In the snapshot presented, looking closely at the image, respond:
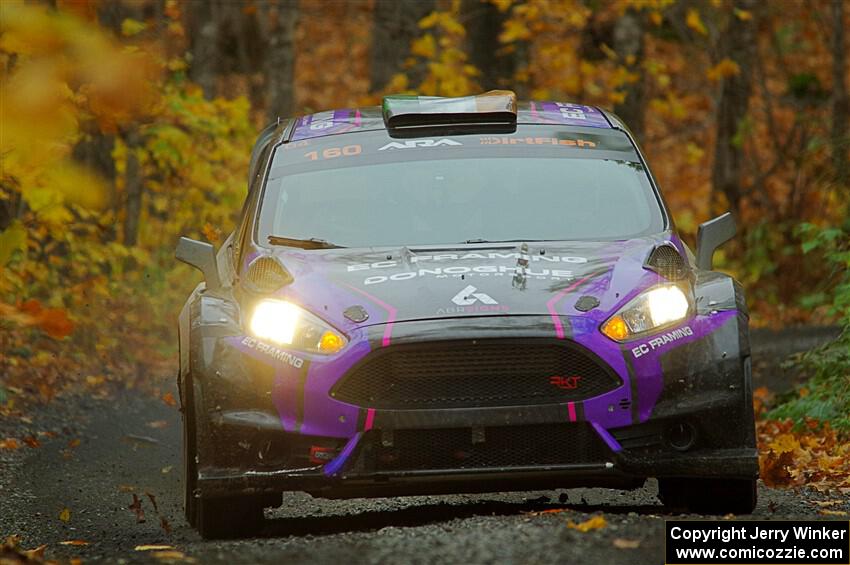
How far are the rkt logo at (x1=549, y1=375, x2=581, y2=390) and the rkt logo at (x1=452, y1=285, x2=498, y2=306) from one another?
1.32ft

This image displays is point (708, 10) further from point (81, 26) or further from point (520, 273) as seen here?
point (81, 26)

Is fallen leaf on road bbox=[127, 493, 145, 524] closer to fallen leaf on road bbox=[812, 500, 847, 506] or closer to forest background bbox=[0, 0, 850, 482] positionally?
forest background bbox=[0, 0, 850, 482]

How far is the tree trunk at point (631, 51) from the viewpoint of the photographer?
21.8 meters

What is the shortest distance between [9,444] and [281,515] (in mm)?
3612

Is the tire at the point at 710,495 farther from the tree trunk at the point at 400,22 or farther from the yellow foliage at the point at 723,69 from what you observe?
the yellow foliage at the point at 723,69

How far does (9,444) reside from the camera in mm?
10773

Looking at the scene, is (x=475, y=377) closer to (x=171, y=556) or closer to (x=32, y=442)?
(x=171, y=556)

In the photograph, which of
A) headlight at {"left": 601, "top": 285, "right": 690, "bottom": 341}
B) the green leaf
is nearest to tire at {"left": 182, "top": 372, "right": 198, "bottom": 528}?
headlight at {"left": 601, "top": 285, "right": 690, "bottom": 341}

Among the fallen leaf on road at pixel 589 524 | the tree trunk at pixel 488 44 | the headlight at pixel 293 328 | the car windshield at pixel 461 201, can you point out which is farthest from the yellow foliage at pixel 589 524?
the tree trunk at pixel 488 44

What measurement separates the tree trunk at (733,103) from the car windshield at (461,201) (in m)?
16.4

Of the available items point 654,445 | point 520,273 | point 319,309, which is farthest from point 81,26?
point 654,445

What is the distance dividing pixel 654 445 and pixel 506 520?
783 mm

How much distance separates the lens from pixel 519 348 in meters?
6.41

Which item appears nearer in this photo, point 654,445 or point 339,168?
point 654,445
